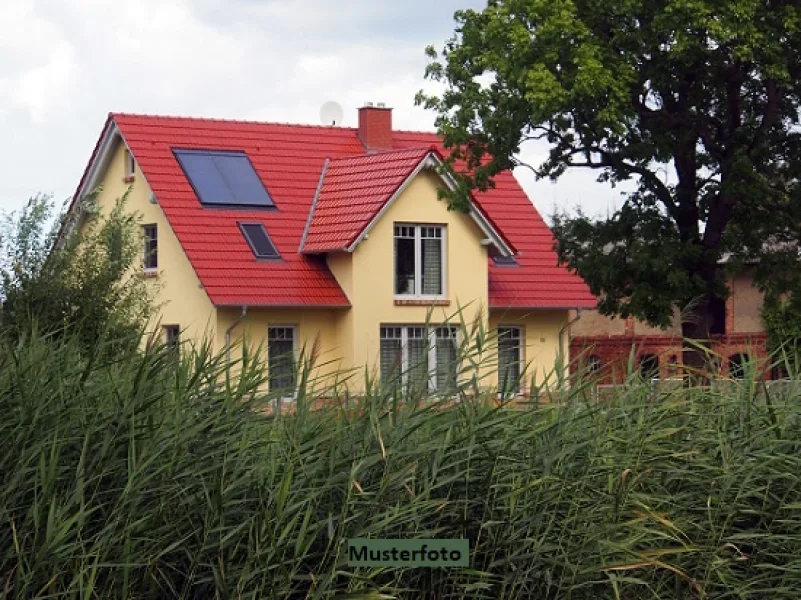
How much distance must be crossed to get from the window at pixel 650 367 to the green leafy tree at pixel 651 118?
73.0 feet

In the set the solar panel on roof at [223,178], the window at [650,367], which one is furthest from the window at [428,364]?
the solar panel on roof at [223,178]

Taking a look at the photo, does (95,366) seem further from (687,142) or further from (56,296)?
(687,142)

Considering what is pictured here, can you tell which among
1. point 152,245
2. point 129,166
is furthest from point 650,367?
point 129,166

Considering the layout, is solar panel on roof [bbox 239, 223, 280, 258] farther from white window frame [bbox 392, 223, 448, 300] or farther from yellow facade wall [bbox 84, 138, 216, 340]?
white window frame [bbox 392, 223, 448, 300]

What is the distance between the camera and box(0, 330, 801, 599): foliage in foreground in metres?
9.41

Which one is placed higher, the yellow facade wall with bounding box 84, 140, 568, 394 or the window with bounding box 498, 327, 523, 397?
the yellow facade wall with bounding box 84, 140, 568, 394

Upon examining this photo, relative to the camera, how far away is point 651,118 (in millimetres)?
37188

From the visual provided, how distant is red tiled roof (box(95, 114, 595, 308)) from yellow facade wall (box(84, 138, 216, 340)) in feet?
1.76

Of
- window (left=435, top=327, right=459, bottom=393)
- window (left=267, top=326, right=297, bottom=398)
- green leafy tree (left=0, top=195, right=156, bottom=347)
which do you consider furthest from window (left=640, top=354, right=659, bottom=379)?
green leafy tree (left=0, top=195, right=156, bottom=347)

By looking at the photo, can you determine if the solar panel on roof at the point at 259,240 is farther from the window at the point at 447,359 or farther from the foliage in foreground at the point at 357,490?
the foliage in foreground at the point at 357,490

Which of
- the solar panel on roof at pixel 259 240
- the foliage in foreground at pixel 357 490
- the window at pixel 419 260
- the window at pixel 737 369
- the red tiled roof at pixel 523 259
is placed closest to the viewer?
the foliage in foreground at pixel 357 490

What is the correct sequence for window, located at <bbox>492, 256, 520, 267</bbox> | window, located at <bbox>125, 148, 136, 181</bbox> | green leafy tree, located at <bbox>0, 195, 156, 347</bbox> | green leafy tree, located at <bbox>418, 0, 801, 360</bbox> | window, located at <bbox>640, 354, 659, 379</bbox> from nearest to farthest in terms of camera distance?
window, located at <bbox>640, 354, 659, 379</bbox> → green leafy tree, located at <bbox>0, 195, 156, 347</bbox> → green leafy tree, located at <bbox>418, 0, 801, 360</bbox> → window, located at <bbox>125, 148, 136, 181</bbox> → window, located at <bbox>492, 256, 520, 267</bbox>

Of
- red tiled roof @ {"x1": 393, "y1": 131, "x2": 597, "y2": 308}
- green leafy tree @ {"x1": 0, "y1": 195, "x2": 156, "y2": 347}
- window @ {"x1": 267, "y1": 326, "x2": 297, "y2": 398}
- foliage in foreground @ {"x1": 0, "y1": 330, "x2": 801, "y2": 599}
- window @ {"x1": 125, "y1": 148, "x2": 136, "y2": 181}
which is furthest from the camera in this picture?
red tiled roof @ {"x1": 393, "y1": 131, "x2": 597, "y2": 308}

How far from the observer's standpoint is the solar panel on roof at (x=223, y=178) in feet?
132
